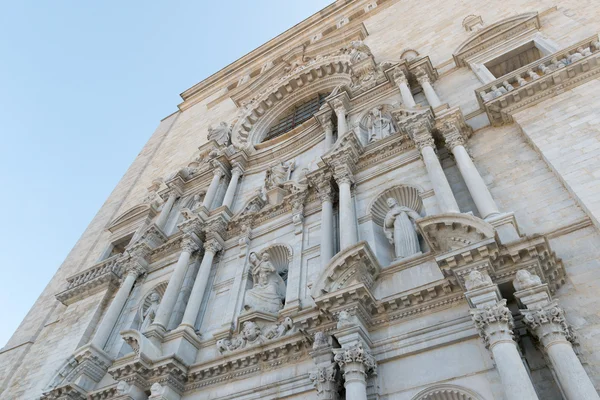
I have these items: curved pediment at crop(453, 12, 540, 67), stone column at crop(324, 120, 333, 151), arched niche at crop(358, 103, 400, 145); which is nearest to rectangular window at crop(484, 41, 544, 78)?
curved pediment at crop(453, 12, 540, 67)

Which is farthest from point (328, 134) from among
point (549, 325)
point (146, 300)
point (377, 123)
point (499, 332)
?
point (549, 325)

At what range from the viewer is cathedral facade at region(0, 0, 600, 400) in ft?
20.3

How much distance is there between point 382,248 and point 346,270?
169 centimetres

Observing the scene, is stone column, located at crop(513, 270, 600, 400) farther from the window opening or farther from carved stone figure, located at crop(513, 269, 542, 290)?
the window opening

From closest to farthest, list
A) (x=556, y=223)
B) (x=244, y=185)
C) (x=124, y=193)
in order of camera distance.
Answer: (x=556, y=223), (x=244, y=185), (x=124, y=193)

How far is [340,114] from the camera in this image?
42.8 feet

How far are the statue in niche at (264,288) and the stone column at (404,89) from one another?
17.5ft

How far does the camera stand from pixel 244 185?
15.1 metres

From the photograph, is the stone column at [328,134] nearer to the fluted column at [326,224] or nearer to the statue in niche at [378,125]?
the statue in niche at [378,125]

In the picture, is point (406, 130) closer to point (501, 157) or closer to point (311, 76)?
point (501, 157)

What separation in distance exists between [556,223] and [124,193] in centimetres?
1874

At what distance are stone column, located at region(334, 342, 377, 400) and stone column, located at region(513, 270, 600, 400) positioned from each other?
7.25 ft

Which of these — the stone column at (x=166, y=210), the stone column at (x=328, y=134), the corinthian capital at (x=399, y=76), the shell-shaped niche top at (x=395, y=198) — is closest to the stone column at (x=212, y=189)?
the stone column at (x=166, y=210)

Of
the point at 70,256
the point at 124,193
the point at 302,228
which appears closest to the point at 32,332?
the point at 70,256
